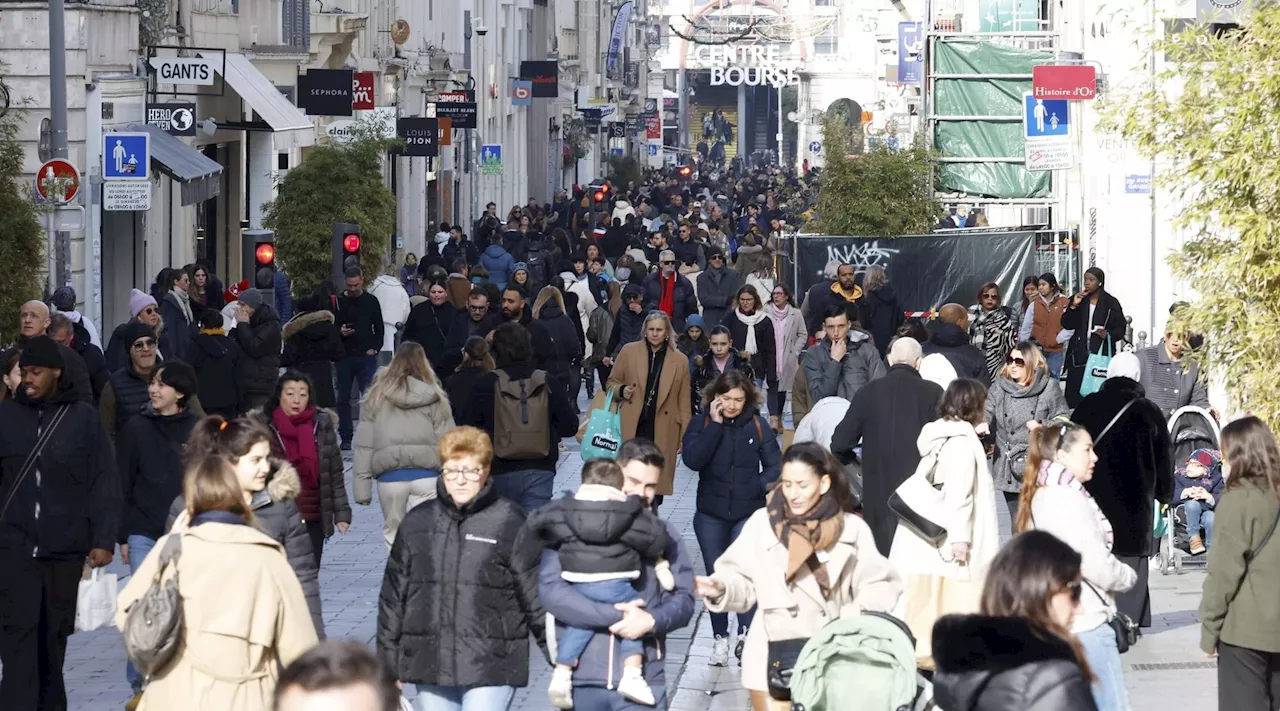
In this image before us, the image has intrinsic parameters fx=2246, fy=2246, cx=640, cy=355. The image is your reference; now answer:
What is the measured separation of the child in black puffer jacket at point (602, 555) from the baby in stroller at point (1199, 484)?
7.18 metres

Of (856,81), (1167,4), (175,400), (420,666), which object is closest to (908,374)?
(175,400)

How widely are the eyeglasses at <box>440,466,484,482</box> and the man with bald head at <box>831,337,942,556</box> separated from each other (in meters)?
3.83

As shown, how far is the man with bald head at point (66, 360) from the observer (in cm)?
946

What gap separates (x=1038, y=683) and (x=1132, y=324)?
2122 centimetres

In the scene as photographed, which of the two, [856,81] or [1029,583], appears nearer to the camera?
[1029,583]

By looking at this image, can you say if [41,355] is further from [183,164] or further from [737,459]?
[183,164]

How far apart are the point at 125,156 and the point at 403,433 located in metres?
10.9

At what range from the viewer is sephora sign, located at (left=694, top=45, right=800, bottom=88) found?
13538 centimetres

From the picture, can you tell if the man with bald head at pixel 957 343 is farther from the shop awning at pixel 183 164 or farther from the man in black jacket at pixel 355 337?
the shop awning at pixel 183 164

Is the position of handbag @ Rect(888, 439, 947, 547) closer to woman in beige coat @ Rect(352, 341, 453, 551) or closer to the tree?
woman in beige coat @ Rect(352, 341, 453, 551)

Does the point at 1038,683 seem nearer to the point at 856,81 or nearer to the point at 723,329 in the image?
the point at 723,329

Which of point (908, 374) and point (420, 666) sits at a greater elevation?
point (908, 374)

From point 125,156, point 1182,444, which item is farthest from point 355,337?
point 1182,444

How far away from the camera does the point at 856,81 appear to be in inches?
5113
